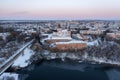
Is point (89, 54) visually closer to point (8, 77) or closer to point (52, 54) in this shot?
point (52, 54)

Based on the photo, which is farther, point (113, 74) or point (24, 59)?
point (24, 59)

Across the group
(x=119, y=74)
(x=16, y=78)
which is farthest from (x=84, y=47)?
(x=16, y=78)

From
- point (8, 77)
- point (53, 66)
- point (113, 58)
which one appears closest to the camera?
point (8, 77)

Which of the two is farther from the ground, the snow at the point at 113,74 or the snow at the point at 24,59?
the snow at the point at 24,59

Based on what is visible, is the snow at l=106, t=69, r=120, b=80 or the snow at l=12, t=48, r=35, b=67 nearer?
the snow at l=106, t=69, r=120, b=80

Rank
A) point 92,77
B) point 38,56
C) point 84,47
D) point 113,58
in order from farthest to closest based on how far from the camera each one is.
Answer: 1. point 84,47
2. point 38,56
3. point 113,58
4. point 92,77

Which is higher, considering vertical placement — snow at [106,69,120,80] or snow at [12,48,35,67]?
snow at [12,48,35,67]

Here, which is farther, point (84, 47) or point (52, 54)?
point (84, 47)

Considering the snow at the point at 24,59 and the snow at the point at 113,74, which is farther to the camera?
the snow at the point at 24,59
